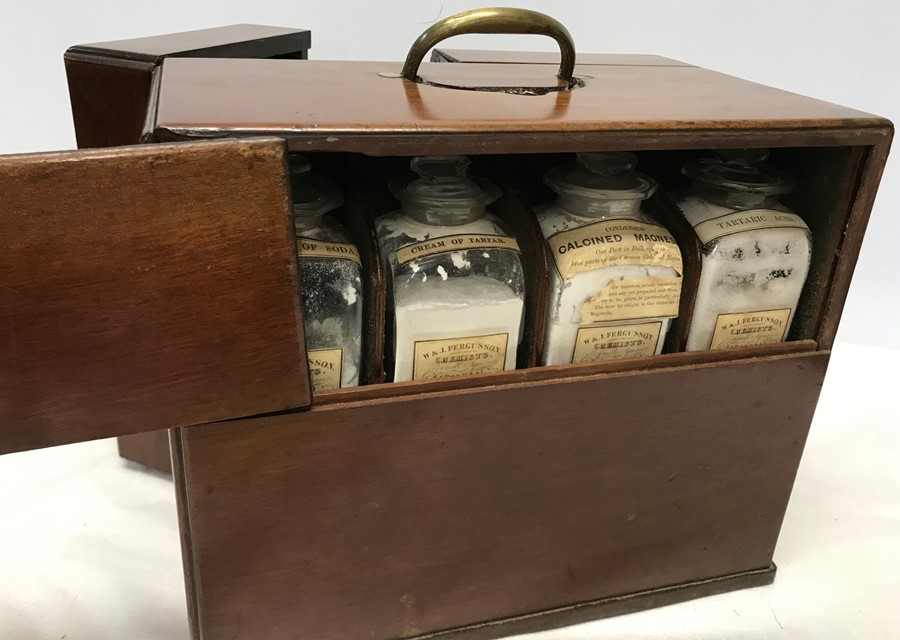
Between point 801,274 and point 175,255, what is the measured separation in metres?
0.53

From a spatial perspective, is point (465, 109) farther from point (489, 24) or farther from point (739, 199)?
point (739, 199)

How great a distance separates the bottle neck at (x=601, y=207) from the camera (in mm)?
679

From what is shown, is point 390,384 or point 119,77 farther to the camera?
point 119,77

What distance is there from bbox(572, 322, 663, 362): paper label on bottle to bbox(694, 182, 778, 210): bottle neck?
5.0 inches

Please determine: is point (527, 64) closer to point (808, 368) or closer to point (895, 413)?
point (808, 368)

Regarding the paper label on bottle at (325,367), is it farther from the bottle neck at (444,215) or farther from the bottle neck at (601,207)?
the bottle neck at (601,207)

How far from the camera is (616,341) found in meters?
0.68

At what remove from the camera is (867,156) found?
643mm

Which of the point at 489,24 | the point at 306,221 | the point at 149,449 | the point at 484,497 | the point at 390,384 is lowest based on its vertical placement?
the point at 149,449

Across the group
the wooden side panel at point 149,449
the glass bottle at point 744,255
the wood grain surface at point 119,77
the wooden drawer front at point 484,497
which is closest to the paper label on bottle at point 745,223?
the glass bottle at point 744,255

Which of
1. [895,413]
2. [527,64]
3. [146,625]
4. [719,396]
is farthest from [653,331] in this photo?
[895,413]

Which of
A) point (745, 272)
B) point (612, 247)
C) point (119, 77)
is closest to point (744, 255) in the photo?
point (745, 272)

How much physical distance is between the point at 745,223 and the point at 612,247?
0.12 m

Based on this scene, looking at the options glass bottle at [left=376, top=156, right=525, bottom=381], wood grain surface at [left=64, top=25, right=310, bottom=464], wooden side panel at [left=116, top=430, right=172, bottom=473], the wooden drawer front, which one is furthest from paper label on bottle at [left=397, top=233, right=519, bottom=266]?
wooden side panel at [left=116, top=430, right=172, bottom=473]
